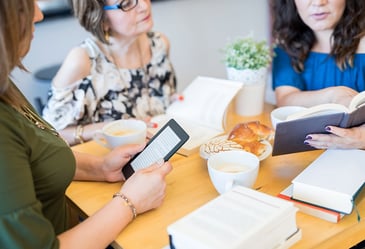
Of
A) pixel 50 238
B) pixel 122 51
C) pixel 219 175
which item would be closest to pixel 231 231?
pixel 219 175

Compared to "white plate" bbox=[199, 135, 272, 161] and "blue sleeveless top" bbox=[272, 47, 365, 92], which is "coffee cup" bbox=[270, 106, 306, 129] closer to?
"white plate" bbox=[199, 135, 272, 161]

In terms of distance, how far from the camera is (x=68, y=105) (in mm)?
1500

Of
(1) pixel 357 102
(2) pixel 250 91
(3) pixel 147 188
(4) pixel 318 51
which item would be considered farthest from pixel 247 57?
(3) pixel 147 188

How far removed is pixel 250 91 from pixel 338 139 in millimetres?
445

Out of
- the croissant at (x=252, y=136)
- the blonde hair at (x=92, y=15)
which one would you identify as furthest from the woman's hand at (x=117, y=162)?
the blonde hair at (x=92, y=15)

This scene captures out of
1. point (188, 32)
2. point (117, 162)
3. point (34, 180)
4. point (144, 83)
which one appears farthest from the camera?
point (188, 32)

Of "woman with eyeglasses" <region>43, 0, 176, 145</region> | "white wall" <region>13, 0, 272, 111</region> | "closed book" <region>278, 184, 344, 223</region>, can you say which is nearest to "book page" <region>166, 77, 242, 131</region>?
"woman with eyeglasses" <region>43, 0, 176, 145</region>

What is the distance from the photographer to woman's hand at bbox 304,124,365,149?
102cm

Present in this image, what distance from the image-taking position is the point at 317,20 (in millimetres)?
1443

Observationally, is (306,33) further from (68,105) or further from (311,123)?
(68,105)

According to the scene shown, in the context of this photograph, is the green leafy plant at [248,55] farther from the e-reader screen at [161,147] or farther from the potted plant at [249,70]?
the e-reader screen at [161,147]

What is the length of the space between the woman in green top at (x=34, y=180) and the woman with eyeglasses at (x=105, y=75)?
1.62 ft

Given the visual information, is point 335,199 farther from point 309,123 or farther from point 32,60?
point 32,60

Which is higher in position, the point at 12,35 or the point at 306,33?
the point at 12,35
